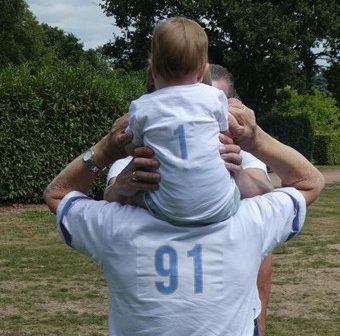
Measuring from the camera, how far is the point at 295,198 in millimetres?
2623

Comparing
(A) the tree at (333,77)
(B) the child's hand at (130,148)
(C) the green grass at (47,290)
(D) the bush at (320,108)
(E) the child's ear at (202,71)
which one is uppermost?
(A) the tree at (333,77)

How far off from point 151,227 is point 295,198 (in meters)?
0.49

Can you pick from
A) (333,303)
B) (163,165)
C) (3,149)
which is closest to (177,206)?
(163,165)

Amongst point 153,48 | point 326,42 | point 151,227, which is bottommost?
point 151,227

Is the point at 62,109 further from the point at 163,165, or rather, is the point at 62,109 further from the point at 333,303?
the point at 163,165

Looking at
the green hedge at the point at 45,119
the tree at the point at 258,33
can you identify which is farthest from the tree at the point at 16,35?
the green hedge at the point at 45,119

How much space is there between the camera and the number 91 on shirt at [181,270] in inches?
94.6

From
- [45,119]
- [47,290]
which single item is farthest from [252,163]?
[45,119]

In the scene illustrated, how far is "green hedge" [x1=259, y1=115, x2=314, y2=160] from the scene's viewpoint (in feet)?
118

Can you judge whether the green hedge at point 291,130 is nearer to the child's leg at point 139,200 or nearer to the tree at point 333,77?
the tree at point 333,77

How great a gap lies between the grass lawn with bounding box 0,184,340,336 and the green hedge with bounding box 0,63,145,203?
128 inches

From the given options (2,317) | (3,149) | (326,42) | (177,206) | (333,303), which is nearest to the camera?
(177,206)

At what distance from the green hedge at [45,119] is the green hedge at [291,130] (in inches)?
747

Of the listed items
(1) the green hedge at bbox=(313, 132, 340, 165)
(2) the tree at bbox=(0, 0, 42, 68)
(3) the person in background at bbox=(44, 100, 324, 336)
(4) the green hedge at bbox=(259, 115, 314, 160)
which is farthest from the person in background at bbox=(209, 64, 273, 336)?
(2) the tree at bbox=(0, 0, 42, 68)
